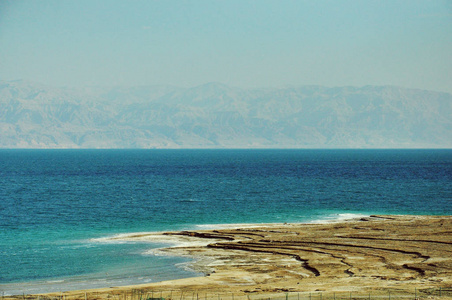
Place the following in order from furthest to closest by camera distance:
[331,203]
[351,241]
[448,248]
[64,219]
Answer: [331,203] < [64,219] < [351,241] < [448,248]

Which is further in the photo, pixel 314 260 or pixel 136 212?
pixel 136 212

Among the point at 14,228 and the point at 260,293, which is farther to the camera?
the point at 14,228

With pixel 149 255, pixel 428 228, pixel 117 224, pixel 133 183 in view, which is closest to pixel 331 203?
pixel 428 228

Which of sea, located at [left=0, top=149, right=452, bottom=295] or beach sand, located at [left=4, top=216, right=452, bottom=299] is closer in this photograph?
beach sand, located at [left=4, top=216, right=452, bottom=299]

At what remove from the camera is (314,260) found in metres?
47.6

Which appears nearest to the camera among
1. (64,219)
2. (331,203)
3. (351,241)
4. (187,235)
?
(351,241)

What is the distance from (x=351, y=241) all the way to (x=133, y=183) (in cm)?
8527

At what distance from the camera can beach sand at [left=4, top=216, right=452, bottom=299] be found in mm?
37812

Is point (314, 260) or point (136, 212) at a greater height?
point (136, 212)

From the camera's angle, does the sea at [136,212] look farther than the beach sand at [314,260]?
Yes

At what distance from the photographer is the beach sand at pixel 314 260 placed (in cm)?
3781

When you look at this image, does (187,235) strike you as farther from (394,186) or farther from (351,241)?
(394,186)

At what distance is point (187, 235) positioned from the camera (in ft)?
203

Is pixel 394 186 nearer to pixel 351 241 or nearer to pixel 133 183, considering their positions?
pixel 133 183
